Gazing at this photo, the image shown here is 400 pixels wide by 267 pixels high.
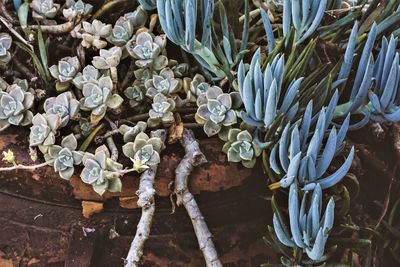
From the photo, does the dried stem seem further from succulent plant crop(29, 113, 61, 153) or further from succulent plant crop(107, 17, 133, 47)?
succulent plant crop(107, 17, 133, 47)

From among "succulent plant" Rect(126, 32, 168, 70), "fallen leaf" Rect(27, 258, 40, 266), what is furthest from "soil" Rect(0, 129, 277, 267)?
"succulent plant" Rect(126, 32, 168, 70)

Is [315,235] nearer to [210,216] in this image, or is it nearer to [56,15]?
[210,216]

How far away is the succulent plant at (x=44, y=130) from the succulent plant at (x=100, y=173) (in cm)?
5

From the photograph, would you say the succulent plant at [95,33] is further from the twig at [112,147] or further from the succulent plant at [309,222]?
the succulent plant at [309,222]

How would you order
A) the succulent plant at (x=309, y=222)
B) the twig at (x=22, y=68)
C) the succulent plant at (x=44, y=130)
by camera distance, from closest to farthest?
the succulent plant at (x=309, y=222) < the succulent plant at (x=44, y=130) < the twig at (x=22, y=68)

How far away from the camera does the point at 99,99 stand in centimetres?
84

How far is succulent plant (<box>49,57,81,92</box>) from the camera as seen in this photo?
0.86 meters

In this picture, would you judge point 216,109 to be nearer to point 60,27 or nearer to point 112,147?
point 112,147

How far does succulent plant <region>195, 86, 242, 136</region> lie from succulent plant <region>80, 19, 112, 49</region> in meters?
0.14

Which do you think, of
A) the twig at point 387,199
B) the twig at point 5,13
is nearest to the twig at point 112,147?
the twig at point 5,13

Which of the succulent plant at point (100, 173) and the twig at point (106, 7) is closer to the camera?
the succulent plant at point (100, 173)

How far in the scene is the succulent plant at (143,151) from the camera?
0.79 meters

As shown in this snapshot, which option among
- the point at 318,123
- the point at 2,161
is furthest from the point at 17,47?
the point at 318,123

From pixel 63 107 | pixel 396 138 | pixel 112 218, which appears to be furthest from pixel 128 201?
pixel 396 138
